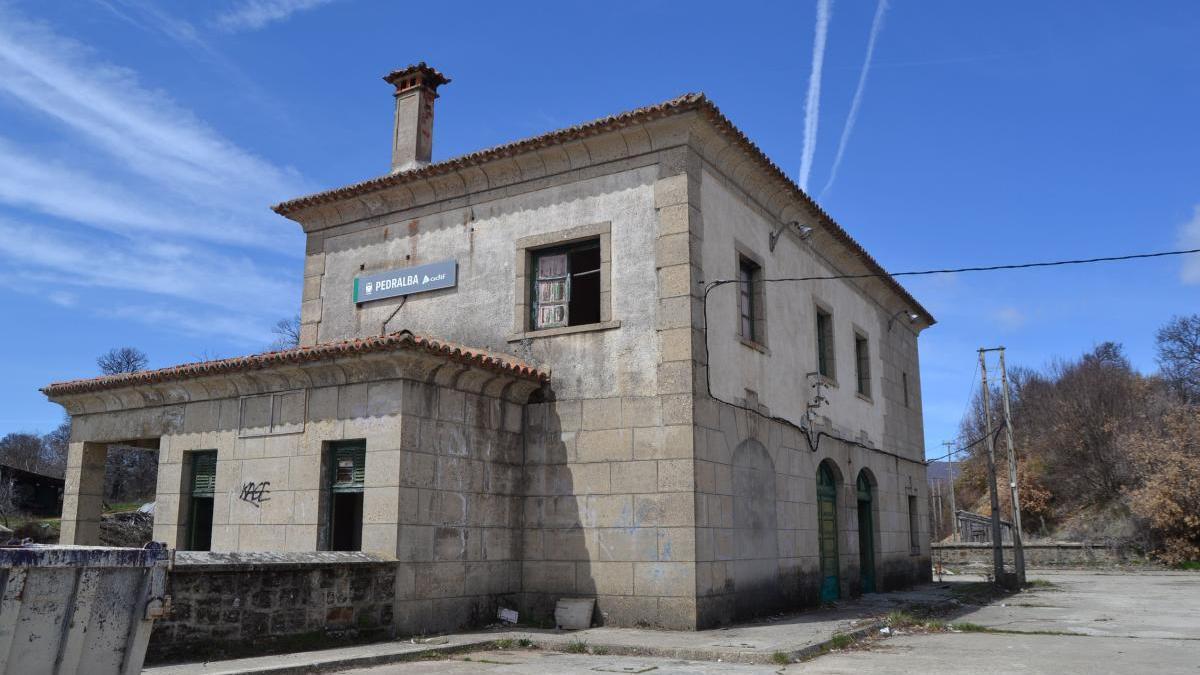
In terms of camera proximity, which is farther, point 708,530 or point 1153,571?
point 1153,571

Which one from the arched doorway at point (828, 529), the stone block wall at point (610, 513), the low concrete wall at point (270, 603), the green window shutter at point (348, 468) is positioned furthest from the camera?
the arched doorway at point (828, 529)

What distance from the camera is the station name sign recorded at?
1415 centimetres

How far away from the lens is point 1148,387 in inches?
1790

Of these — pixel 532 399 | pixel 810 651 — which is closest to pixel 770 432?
pixel 532 399

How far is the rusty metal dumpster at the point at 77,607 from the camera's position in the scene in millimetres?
4805

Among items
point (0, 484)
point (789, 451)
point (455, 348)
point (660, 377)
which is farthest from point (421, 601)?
point (0, 484)

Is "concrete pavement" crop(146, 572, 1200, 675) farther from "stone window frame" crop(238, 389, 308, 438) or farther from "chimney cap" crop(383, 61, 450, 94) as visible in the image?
"chimney cap" crop(383, 61, 450, 94)

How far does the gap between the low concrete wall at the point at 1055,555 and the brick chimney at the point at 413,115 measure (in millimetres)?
23088

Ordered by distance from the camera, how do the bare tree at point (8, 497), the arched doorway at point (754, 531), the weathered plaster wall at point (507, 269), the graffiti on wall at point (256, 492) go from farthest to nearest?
the bare tree at point (8, 497), the arched doorway at point (754, 531), the weathered plaster wall at point (507, 269), the graffiti on wall at point (256, 492)

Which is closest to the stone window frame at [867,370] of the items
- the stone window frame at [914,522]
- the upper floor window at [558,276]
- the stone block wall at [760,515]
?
the stone block wall at [760,515]

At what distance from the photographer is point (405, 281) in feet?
47.8

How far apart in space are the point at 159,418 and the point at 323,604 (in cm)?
523

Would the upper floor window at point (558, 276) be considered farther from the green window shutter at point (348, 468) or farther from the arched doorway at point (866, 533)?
the arched doorway at point (866, 533)

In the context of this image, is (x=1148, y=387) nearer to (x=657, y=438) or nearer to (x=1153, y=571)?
(x=1153, y=571)
